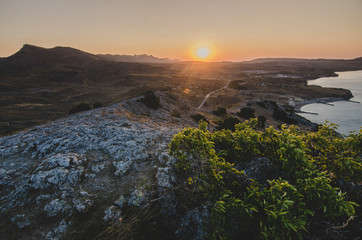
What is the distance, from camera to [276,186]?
4.17 metres

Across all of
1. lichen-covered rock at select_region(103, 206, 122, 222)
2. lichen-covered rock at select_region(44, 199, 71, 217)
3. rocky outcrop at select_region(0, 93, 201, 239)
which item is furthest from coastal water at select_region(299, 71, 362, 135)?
lichen-covered rock at select_region(44, 199, 71, 217)

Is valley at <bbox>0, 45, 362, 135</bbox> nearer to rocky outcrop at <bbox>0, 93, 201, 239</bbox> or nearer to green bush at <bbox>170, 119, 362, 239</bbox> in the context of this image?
rocky outcrop at <bbox>0, 93, 201, 239</bbox>

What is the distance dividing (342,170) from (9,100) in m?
95.1

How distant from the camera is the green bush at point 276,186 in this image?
3.91 metres

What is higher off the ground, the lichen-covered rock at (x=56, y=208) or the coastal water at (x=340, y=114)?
the lichen-covered rock at (x=56, y=208)

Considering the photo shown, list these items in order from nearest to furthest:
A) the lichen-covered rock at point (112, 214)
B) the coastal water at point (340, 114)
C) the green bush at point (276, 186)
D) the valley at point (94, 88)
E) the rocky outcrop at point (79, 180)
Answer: the green bush at point (276, 186), the rocky outcrop at point (79, 180), the lichen-covered rock at point (112, 214), the coastal water at point (340, 114), the valley at point (94, 88)

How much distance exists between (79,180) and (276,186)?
351 inches

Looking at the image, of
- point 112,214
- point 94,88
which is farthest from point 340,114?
point 94,88

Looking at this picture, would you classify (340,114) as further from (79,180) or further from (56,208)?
(56,208)

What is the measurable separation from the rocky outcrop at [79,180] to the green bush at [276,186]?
166 centimetres

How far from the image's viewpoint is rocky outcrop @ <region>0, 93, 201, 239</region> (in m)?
6.45

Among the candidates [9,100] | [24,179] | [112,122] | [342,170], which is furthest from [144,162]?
[9,100]

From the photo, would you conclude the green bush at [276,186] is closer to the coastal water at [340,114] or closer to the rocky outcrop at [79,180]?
the rocky outcrop at [79,180]

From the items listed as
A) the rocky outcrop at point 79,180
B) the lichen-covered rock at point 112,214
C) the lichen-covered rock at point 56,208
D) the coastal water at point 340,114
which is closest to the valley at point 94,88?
the coastal water at point 340,114
